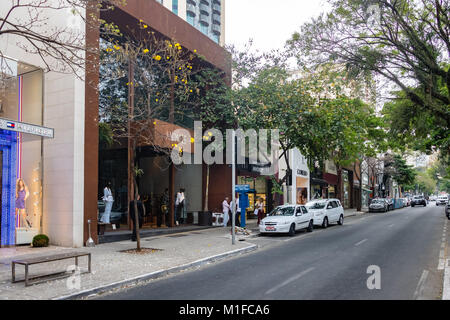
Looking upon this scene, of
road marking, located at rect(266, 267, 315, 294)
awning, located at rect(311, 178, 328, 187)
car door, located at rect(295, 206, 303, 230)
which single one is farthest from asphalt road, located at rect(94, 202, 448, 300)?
awning, located at rect(311, 178, 328, 187)

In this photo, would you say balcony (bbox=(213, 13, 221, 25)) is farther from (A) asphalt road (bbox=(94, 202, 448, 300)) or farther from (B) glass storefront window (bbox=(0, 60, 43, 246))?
(A) asphalt road (bbox=(94, 202, 448, 300))

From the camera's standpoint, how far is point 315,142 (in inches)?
807

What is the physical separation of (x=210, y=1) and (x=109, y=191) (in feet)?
205

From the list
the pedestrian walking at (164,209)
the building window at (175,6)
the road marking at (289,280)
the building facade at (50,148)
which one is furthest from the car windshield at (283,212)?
the building window at (175,6)

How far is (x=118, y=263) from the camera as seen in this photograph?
1039 centimetres

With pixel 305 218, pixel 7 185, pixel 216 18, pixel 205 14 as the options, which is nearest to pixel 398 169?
pixel 216 18

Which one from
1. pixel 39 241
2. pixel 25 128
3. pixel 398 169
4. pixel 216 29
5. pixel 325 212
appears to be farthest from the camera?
pixel 216 29

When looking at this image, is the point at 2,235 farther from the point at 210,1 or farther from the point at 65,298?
the point at 210,1

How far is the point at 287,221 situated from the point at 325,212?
5.58 m

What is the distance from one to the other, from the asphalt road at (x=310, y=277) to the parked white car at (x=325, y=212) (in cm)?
838

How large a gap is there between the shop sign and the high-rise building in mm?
50313

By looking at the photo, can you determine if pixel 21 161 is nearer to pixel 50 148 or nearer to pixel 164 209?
pixel 50 148

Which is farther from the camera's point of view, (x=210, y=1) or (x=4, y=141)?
(x=210, y=1)

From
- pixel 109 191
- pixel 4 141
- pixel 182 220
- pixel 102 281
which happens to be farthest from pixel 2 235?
pixel 182 220
